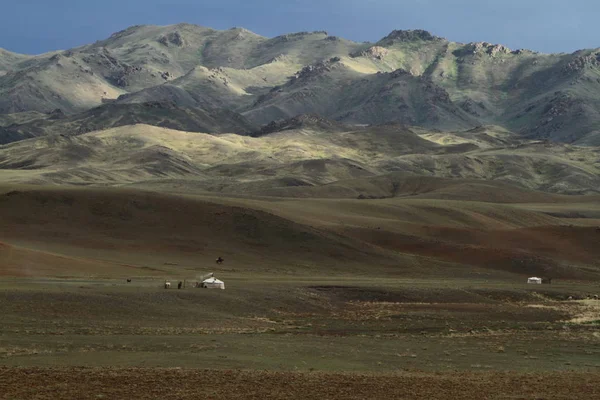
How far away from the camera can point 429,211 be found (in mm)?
149625

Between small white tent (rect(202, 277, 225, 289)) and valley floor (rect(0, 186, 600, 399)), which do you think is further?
small white tent (rect(202, 277, 225, 289))

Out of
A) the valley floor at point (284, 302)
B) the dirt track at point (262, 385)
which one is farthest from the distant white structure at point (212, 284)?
the dirt track at point (262, 385)

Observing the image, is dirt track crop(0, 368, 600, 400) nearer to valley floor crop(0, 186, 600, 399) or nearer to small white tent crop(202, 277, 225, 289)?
valley floor crop(0, 186, 600, 399)

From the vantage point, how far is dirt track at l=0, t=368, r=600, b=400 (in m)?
27.9

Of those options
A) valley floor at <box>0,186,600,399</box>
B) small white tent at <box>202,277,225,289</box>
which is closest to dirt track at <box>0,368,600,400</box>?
valley floor at <box>0,186,600,399</box>

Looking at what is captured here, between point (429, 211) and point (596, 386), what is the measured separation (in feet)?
388

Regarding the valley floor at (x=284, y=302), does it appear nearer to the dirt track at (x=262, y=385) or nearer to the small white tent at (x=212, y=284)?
the dirt track at (x=262, y=385)

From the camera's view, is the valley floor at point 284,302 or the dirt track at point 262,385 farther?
the valley floor at point 284,302

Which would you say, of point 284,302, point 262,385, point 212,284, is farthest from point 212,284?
point 262,385

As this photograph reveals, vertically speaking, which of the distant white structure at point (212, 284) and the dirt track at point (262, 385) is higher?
the dirt track at point (262, 385)

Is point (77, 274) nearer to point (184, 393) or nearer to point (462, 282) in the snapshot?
point (462, 282)

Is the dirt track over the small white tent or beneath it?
over

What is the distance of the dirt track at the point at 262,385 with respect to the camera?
27.9m

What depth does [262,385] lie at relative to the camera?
2989 cm
